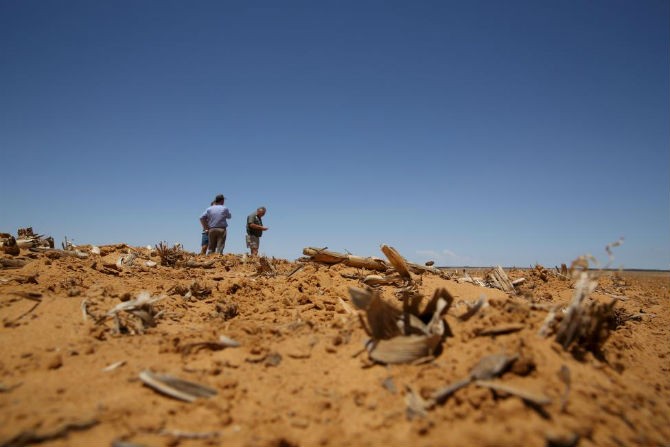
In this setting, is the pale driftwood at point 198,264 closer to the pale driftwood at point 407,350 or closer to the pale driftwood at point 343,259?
the pale driftwood at point 343,259

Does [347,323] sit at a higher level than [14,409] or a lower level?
higher

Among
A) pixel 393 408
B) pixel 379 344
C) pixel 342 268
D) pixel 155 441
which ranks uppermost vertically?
pixel 342 268

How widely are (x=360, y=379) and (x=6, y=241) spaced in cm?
645

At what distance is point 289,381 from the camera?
104 inches

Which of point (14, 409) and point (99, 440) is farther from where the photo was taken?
point (14, 409)

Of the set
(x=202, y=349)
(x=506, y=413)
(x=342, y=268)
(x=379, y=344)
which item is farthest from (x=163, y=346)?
(x=342, y=268)

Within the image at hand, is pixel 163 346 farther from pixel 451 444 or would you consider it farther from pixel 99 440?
pixel 451 444

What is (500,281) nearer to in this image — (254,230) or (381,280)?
(381,280)

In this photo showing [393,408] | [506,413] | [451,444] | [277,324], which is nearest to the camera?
[451,444]

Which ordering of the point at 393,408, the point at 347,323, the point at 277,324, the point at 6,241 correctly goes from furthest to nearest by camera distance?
the point at 6,241
the point at 277,324
the point at 347,323
the point at 393,408

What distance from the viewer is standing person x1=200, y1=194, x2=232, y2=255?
1041 cm

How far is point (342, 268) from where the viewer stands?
593cm

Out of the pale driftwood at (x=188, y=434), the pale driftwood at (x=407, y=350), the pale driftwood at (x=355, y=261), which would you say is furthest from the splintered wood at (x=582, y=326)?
the pale driftwood at (x=355, y=261)

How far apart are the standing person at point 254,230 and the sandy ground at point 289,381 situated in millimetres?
6437
